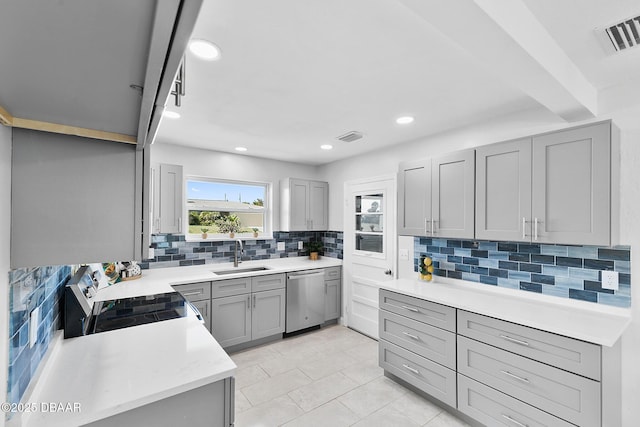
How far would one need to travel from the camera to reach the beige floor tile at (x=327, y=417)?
2.17 m

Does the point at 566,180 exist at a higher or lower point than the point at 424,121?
lower

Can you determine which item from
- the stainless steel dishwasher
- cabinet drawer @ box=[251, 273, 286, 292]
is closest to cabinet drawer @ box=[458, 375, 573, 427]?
the stainless steel dishwasher

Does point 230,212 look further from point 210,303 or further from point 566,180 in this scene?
point 566,180

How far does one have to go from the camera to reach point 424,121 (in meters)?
2.66

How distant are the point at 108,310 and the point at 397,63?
2558 mm

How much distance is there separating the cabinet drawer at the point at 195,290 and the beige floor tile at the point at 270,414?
4.12 ft

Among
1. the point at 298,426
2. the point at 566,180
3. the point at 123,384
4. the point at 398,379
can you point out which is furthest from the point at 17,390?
the point at 566,180

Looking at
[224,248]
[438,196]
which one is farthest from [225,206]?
[438,196]

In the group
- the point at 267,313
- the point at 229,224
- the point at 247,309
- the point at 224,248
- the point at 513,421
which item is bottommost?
the point at 513,421

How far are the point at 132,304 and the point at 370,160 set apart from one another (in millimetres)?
3080

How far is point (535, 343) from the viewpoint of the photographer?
1.84 m

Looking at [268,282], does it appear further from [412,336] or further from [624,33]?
[624,33]

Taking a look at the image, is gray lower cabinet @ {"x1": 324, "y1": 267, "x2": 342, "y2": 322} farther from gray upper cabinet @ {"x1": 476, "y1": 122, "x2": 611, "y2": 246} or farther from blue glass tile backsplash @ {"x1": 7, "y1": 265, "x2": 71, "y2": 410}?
blue glass tile backsplash @ {"x1": 7, "y1": 265, "x2": 71, "y2": 410}

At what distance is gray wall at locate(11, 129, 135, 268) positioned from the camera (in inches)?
37.6
